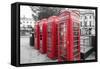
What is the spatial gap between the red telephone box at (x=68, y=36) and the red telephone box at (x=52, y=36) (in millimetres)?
73

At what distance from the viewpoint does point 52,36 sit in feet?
16.3

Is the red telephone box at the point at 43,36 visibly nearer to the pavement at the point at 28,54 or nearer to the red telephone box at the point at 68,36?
the pavement at the point at 28,54

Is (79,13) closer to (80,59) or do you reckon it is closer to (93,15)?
(93,15)

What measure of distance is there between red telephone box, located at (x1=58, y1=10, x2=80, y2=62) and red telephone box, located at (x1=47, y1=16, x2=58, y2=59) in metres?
0.07

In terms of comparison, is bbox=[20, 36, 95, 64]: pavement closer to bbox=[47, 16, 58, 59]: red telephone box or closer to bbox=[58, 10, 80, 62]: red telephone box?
bbox=[47, 16, 58, 59]: red telephone box

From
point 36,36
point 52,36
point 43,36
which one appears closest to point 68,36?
point 52,36

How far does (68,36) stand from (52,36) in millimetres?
292

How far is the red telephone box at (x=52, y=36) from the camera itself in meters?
4.95

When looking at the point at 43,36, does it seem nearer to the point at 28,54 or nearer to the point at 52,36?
the point at 52,36

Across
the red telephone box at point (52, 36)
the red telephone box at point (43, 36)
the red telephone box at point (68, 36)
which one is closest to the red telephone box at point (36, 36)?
the red telephone box at point (43, 36)

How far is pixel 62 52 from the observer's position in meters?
5.07

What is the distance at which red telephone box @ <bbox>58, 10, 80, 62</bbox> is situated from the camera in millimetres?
5020

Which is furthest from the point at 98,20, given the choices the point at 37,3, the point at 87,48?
the point at 37,3

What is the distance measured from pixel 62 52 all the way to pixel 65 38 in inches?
9.6
